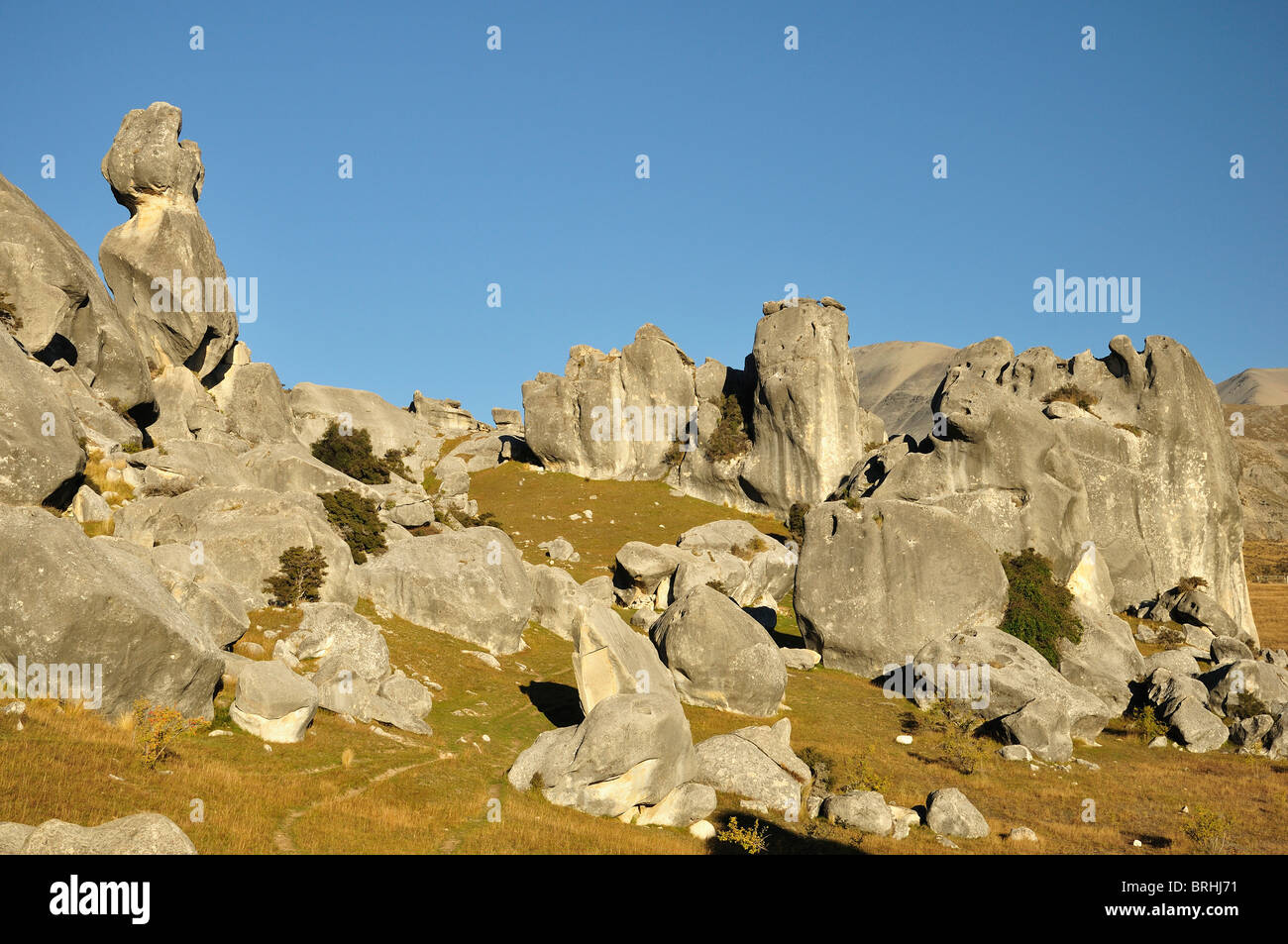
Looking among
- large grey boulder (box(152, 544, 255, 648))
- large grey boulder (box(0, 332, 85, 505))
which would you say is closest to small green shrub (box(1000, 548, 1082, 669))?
large grey boulder (box(152, 544, 255, 648))

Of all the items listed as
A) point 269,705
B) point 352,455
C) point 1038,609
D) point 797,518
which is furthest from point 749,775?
point 352,455

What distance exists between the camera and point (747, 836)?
62.9ft

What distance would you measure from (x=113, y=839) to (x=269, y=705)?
1091 cm

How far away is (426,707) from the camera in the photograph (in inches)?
1111

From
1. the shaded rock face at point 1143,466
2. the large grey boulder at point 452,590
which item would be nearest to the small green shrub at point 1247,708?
the shaded rock face at point 1143,466

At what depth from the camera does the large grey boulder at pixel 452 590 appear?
3869 centimetres

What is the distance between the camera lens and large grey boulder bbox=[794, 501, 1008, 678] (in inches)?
1623

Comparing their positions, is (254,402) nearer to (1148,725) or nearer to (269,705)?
(269,705)

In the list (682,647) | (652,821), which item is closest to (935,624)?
(682,647)

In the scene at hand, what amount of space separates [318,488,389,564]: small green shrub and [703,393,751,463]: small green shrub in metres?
44.6

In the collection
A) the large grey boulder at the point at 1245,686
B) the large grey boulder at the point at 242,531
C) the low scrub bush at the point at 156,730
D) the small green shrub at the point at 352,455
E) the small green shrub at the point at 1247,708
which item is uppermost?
the small green shrub at the point at 352,455

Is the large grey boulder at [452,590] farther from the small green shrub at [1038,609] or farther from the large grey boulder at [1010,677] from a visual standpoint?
the small green shrub at [1038,609]

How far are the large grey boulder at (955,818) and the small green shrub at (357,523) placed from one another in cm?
3050

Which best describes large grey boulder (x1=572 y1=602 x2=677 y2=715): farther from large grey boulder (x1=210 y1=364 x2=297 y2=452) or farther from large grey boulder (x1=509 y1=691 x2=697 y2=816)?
large grey boulder (x1=210 y1=364 x2=297 y2=452)
